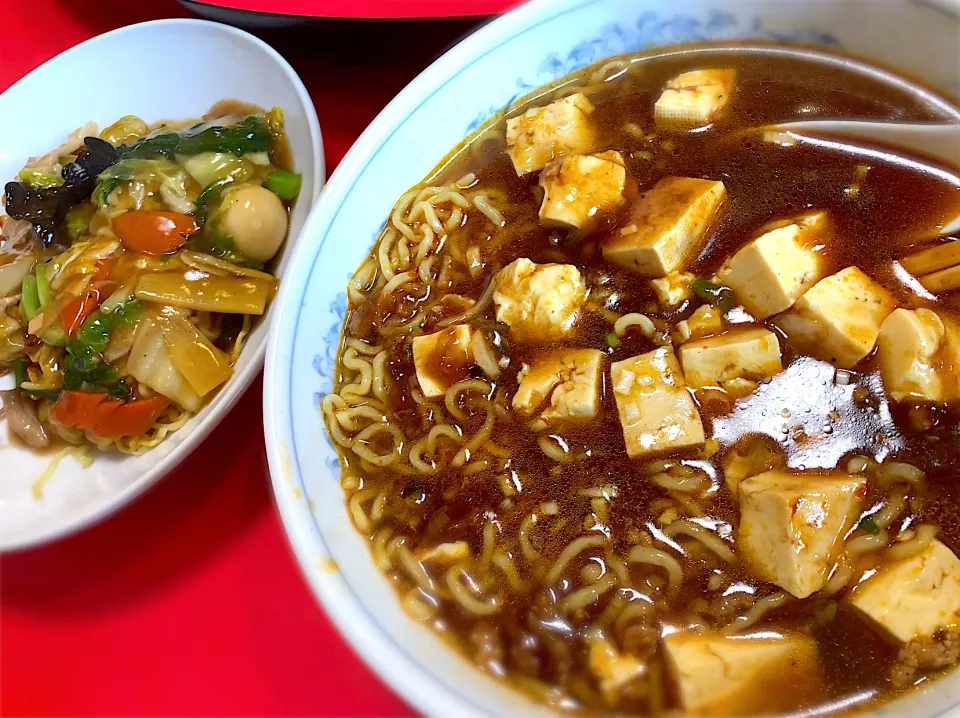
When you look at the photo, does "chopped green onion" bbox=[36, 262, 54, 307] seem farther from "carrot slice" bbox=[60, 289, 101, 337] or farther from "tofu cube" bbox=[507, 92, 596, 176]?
"tofu cube" bbox=[507, 92, 596, 176]

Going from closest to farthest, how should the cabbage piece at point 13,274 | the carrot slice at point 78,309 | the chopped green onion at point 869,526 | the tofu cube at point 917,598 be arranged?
1. the tofu cube at point 917,598
2. the chopped green onion at point 869,526
3. the carrot slice at point 78,309
4. the cabbage piece at point 13,274

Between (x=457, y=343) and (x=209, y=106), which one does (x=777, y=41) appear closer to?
(x=457, y=343)

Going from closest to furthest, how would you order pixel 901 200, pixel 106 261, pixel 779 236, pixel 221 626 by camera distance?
pixel 779 236 → pixel 901 200 → pixel 221 626 → pixel 106 261

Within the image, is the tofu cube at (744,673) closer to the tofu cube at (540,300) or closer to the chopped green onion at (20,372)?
the tofu cube at (540,300)

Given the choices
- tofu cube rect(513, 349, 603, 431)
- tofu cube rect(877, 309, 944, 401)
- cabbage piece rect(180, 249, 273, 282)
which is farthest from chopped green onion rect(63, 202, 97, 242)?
tofu cube rect(877, 309, 944, 401)

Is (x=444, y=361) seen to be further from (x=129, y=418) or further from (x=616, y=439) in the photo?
(x=129, y=418)

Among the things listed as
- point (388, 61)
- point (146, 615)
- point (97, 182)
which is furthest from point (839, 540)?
point (97, 182)

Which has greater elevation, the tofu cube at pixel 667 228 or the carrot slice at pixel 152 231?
the tofu cube at pixel 667 228

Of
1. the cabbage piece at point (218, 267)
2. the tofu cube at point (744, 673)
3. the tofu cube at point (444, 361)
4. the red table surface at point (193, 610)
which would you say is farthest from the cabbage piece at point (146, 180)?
the tofu cube at point (744, 673)
